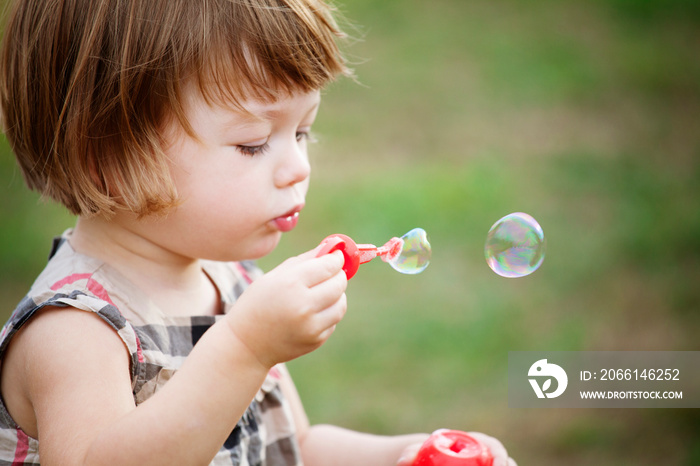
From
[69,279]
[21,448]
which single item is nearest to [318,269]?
[69,279]

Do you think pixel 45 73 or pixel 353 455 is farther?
pixel 353 455

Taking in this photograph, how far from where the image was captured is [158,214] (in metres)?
1.18

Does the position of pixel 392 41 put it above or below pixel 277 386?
above

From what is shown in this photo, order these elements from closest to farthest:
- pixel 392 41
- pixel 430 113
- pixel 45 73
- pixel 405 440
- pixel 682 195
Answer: pixel 45 73
pixel 405 440
pixel 682 195
pixel 430 113
pixel 392 41

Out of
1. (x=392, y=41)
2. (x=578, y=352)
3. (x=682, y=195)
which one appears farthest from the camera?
(x=392, y=41)

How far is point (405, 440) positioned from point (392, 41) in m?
3.67

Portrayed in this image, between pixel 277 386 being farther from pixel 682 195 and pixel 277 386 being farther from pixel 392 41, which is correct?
pixel 392 41

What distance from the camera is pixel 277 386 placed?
143 cm

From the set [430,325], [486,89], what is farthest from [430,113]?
[430,325]

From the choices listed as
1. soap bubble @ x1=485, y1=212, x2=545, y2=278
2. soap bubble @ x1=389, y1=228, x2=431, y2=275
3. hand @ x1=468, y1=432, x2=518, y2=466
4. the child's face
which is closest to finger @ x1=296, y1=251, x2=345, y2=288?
the child's face

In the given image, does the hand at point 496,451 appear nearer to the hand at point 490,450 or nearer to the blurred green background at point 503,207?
the hand at point 490,450

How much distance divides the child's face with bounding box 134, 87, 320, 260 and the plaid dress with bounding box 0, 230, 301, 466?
4.5 inches

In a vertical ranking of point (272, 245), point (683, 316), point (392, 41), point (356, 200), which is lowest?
point (272, 245)

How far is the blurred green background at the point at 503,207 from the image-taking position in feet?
7.67
